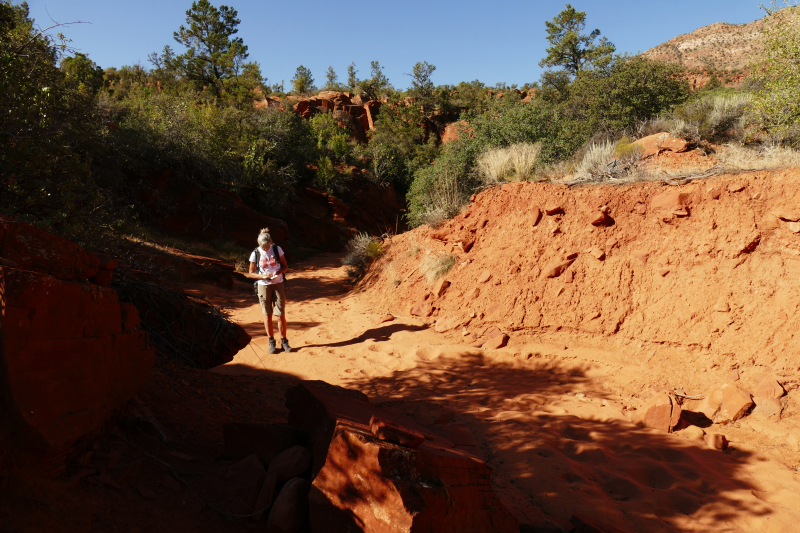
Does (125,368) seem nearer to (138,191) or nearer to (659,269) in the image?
(659,269)

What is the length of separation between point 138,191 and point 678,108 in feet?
50.3

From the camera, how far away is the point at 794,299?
4.98m

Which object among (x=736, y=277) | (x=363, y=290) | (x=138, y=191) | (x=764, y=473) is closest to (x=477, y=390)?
(x=764, y=473)

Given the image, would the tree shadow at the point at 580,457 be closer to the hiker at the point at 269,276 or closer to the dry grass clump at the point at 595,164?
the hiker at the point at 269,276

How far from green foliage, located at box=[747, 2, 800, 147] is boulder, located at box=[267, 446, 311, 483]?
10.4m

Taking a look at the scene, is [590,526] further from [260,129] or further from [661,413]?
[260,129]

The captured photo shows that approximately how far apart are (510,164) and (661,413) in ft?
20.7

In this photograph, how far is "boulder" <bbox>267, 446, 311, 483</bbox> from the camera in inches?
98.3

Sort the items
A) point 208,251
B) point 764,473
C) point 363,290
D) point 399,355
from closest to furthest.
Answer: point 764,473
point 399,355
point 363,290
point 208,251

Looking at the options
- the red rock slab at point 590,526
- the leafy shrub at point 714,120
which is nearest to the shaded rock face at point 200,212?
the leafy shrub at point 714,120

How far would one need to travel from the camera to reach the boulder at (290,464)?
250 cm

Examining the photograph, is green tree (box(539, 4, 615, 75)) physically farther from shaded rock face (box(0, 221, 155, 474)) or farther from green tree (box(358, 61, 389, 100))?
shaded rock face (box(0, 221, 155, 474))

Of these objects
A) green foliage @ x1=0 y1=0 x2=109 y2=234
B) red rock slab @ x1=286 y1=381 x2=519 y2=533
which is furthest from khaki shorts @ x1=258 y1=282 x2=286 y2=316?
red rock slab @ x1=286 y1=381 x2=519 y2=533

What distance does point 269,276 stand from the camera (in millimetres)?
6375
